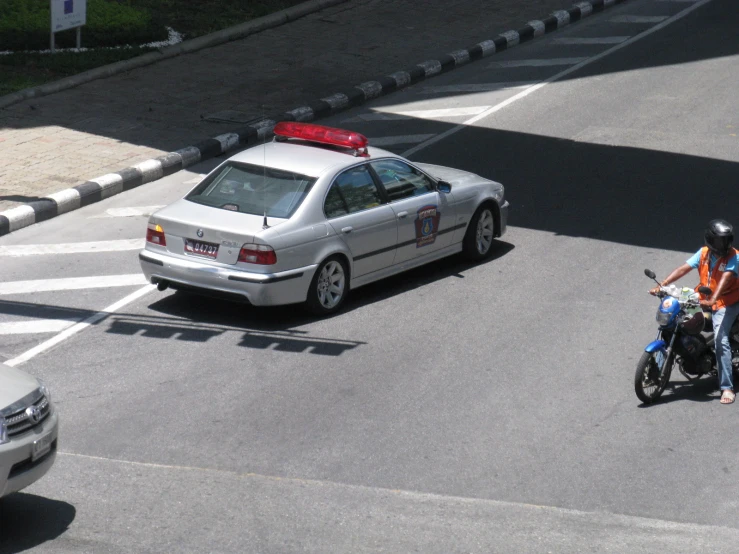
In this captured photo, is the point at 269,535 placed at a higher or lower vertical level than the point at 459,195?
lower

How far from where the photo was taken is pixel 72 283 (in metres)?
11.9

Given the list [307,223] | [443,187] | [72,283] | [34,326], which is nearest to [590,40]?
[443,187]

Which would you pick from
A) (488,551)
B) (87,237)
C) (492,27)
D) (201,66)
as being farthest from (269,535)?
(492,27)

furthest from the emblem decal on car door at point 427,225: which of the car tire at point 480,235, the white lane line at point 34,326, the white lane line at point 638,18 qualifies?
the white lane line at point 638,18

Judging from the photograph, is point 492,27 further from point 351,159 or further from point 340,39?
point 351,159

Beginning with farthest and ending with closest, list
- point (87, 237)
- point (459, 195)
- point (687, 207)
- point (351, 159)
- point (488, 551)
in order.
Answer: point (687, 207), point (87, 237), point (459, 195), point (351, 159), point (488, 551)

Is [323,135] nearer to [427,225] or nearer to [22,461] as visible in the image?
[427,225]

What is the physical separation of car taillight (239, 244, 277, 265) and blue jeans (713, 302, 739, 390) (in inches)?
147

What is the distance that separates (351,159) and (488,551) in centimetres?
546

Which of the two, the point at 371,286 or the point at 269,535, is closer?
the point at 269,535

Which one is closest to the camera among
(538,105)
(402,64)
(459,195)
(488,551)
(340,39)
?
Result: (488,551)

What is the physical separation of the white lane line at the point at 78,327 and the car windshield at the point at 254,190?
3.49ft

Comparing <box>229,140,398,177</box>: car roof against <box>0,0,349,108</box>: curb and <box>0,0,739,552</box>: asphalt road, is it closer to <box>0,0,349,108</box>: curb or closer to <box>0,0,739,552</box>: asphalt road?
<box>0,0,739,552</box>: asphalt road

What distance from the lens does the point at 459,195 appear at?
1248 cm
